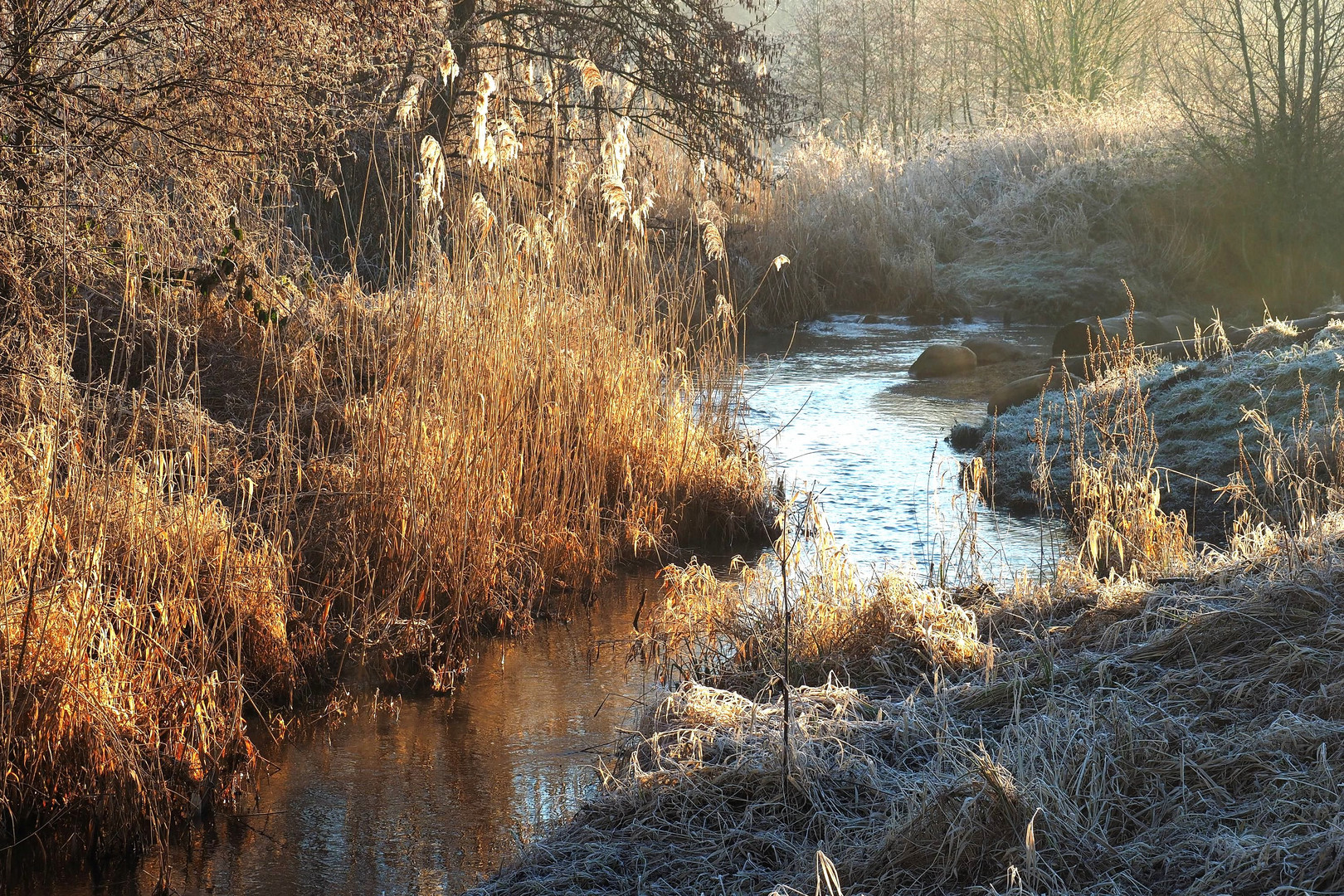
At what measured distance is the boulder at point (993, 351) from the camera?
464 inches

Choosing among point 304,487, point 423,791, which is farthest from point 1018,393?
point 423,791

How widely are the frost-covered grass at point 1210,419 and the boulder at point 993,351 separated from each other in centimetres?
338

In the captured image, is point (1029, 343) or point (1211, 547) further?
point (1029, 343)

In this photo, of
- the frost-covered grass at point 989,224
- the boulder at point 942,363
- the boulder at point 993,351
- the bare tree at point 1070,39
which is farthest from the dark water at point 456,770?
the bare tree at point 1070,39

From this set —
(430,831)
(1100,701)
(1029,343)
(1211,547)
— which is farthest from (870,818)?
(1029,343)

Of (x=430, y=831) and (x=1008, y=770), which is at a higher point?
(x=1008, y=770)

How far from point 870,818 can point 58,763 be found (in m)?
2.08

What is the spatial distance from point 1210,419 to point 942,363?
148 inches

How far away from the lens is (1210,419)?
7.48 metres

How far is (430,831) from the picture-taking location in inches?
135

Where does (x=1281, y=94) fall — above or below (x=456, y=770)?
above

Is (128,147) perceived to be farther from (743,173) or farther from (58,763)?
(743,173)

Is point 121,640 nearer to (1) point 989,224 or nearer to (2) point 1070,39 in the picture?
(1) point 989,224

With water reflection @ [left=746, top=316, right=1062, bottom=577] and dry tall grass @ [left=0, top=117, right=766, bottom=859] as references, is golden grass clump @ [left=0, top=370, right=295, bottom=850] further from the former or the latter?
water reflection @ [left=746, top=316, right=1062, bottom=577]
